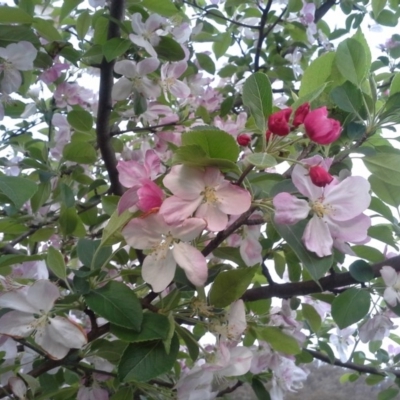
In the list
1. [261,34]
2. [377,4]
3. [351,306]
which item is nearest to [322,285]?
[351,306]

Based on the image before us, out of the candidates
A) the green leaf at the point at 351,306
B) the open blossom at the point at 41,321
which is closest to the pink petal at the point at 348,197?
the green leaf at the point at 351,306

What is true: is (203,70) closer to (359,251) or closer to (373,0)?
(373,0)

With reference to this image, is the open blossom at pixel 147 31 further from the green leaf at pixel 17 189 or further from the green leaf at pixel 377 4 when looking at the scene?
the green leaf at pixel 377 4

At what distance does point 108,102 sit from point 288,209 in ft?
1.82

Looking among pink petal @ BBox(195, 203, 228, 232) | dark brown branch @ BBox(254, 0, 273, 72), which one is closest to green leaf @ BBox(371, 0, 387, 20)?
dark brown branch @ BBox(254, 0, 273, 72)

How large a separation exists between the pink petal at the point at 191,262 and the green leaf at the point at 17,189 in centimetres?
27

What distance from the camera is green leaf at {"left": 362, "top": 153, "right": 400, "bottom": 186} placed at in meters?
0.69

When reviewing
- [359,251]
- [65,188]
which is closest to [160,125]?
[65,188]

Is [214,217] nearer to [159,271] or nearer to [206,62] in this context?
[159,271]

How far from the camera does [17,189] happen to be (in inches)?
29.5

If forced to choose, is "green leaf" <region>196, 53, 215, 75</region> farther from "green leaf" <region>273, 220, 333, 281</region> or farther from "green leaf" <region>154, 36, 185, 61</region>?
"green leaf" <region>273, 220, 333, 281</region>

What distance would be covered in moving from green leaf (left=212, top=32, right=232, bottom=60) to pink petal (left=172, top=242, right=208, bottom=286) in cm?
126

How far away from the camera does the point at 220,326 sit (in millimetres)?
675

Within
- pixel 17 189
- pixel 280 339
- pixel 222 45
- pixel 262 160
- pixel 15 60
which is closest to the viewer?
pixel 262 160
